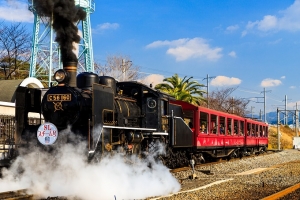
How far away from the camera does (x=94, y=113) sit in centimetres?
1044

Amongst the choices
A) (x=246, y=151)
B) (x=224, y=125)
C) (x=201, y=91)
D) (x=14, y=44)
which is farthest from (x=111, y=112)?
(x=201, y=91)

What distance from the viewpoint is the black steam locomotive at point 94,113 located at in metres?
10.6

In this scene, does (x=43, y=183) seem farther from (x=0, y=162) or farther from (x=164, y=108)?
(x=164, y=108)

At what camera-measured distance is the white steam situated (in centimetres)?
988

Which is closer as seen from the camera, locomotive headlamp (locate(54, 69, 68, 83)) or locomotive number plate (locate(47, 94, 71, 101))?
locomotive number plate (locate(47, 94, 71, 101))

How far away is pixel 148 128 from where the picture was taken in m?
13.9

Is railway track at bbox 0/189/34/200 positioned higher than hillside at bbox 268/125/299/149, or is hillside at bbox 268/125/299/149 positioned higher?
railway track at bbox 0/189/34/200

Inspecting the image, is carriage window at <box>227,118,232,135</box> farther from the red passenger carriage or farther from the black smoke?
the black smoke

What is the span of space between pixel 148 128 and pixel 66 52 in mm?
3672

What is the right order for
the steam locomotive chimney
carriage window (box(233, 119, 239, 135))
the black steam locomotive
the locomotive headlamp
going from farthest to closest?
1. carriage window (box(233, 119, 239, 135))
2. the steam locomotive chimney
3. the locomotive headlamp
4. the black steam locomotive

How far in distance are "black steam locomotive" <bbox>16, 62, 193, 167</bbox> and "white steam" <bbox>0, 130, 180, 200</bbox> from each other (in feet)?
1.12

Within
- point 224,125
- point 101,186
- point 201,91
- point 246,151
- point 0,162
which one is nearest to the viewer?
point 101,186

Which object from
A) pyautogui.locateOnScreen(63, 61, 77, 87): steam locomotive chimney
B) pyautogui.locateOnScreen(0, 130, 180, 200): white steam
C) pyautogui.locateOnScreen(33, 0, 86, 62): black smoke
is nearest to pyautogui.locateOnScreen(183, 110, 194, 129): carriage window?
pyautogui.locateOnScreen(33, 0, 86, 62): black smoke

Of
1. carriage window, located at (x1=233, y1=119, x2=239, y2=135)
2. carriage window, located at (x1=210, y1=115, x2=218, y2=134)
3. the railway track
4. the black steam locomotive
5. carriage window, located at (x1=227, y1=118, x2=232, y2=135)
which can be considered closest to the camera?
the railway track
